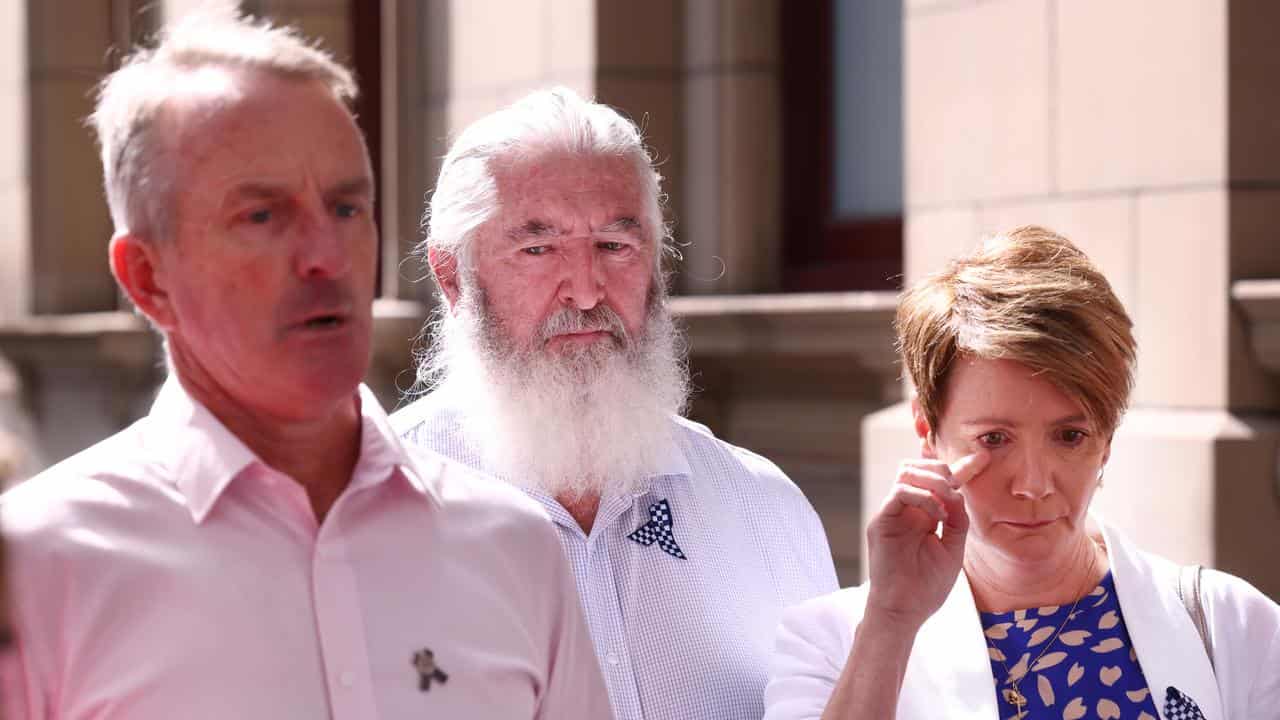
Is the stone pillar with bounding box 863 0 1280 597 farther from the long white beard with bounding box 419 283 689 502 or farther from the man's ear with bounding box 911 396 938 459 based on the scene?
the man's ear with bounding box 911 396 938 459

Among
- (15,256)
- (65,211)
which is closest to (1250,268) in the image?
(65,211)

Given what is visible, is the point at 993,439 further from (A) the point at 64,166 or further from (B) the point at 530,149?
(A) the point at 64,166

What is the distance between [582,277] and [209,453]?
4.72 feet

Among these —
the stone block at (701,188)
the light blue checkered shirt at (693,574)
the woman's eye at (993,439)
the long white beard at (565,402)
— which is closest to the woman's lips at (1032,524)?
the woman's eye at (993,439)

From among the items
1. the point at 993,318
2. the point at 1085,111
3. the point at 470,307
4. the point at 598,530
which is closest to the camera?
the point at 993,318

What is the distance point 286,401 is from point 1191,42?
12.2ft

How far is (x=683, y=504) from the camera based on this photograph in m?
3.31

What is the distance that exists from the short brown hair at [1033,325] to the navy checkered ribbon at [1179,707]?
424 mm

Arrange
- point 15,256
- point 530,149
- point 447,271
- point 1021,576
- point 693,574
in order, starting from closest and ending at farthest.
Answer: point 1021,576 → point 693,574 → point 530,149 → point 447,271 → point 15,256

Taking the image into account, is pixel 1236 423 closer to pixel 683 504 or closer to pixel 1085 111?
pixel 1085 111

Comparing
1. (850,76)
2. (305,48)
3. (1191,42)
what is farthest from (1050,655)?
(850,76)

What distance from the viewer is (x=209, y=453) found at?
1.87 metres

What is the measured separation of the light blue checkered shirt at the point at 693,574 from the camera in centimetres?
304

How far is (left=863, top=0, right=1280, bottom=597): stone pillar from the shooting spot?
480 centimetres
